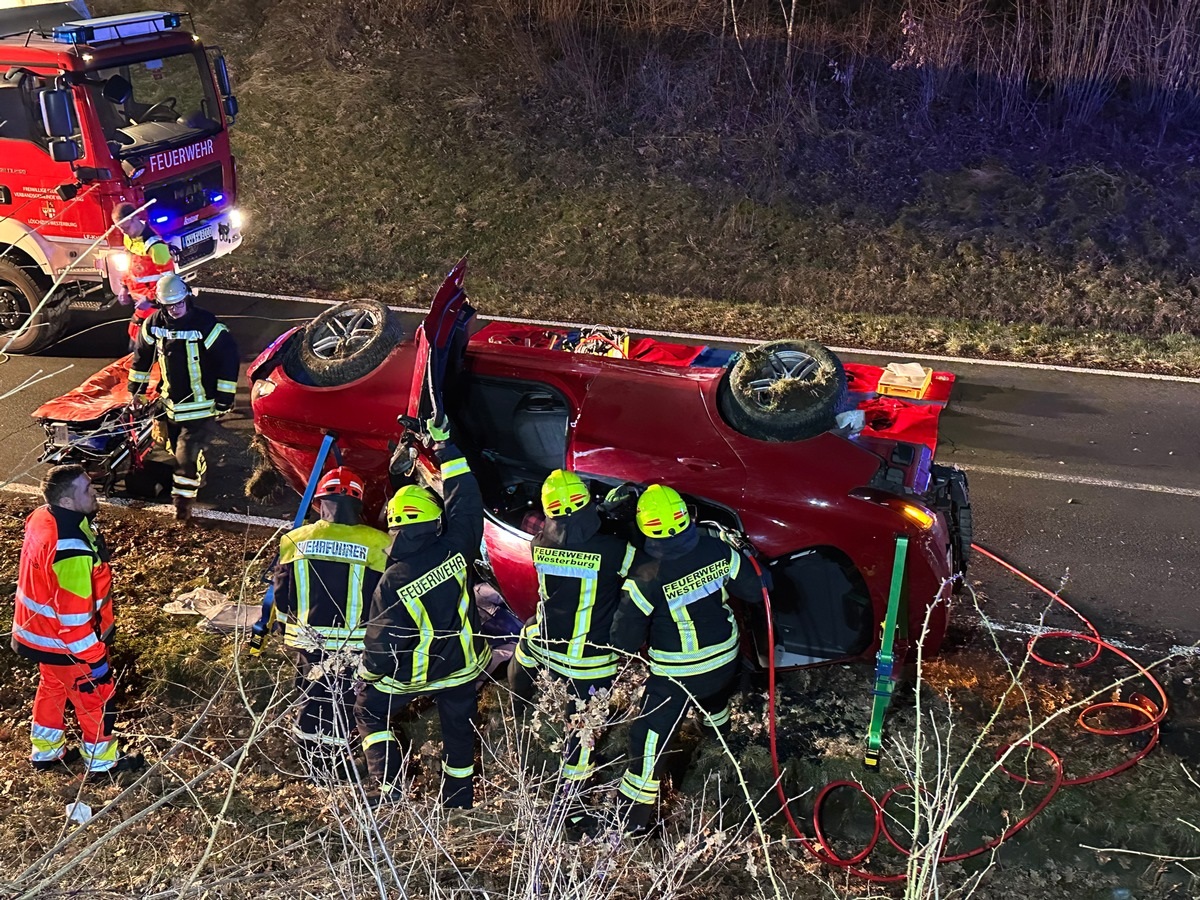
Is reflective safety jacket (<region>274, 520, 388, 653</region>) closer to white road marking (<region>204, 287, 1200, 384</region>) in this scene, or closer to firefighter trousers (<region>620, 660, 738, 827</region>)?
firefighter trousers (<region>620, 660, 738, 827</region>)

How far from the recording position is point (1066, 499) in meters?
7.01

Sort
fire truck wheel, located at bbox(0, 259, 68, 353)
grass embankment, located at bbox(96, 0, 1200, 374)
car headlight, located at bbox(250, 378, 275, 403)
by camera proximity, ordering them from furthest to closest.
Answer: grass embankment, located at bbox(96, 0, 1200, 374) → fire truck wheel, located at bbox(0, 259, 68, 353) → car headlight, located at bbox(250, 378, 275, 403)

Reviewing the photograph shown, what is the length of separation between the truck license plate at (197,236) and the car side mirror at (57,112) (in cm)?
141

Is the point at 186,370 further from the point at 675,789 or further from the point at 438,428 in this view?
the point at 675,789

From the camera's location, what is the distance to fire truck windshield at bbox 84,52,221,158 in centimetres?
880

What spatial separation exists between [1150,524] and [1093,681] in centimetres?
188

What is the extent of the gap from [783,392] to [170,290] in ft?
12.4

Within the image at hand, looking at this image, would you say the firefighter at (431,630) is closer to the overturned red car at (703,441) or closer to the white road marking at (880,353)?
the overturned red car at (703,441)

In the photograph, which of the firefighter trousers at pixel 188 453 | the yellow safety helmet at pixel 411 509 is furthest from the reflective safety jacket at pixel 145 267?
the yellow safety helmet at pixel 411 509

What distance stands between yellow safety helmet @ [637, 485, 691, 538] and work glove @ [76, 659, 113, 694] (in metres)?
2.53

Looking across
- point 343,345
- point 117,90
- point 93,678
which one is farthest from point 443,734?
point 117,90

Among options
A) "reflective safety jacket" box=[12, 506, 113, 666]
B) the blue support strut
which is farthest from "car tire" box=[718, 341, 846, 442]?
"reflective safety jacket" box=[12, 506, 113, 666]

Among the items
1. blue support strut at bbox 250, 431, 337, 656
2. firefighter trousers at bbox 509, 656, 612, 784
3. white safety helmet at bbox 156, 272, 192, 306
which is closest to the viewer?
firefighter trousers at bbox 509, 656, 612, 784

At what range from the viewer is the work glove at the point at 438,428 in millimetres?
4820
